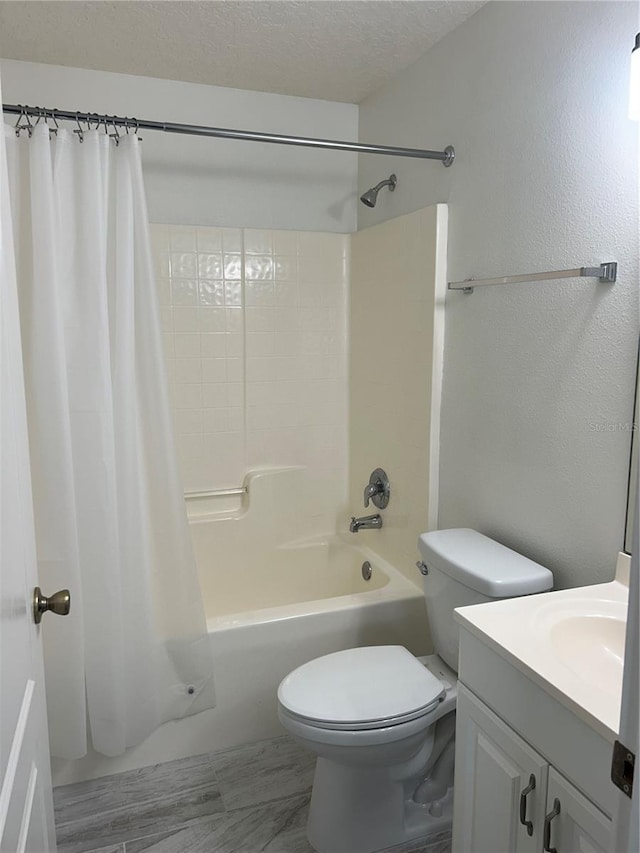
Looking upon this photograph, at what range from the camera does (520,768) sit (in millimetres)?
1192

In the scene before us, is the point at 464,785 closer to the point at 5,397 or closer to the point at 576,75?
the point at 5,397

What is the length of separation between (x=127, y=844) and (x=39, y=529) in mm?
911

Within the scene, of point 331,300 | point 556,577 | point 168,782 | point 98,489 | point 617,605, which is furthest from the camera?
point 331,300

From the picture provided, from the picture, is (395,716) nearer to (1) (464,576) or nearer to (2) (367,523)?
(1) (464,576)

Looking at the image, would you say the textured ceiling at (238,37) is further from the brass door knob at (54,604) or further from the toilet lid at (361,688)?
the toilet lid at (361,688)

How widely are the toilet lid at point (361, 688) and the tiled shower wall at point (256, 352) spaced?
47.3 inches

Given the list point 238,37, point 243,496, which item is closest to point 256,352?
point 243,496

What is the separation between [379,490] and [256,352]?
0.80 metres

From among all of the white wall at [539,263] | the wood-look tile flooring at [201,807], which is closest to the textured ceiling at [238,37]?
the white wall at [539,263]

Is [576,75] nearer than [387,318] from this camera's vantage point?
Yes

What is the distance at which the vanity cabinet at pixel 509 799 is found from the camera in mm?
1062

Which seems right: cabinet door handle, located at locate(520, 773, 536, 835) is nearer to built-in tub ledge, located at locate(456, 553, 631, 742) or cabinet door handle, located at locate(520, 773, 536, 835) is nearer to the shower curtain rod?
built-in tub ledge, located at locate(456, 553, 631, 742)

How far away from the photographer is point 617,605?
1.36 metres

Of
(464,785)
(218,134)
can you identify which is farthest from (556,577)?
(218,134)
